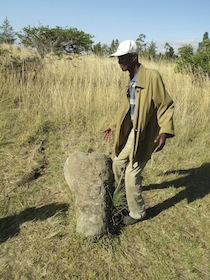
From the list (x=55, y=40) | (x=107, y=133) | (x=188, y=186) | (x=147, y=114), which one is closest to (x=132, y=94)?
(x=147, y=114)

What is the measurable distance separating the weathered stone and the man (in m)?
0.18

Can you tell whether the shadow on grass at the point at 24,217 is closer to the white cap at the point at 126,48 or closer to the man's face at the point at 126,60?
the man's face at the point at 126,60

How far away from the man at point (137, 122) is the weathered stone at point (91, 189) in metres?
0.18

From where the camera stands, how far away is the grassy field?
105 inches

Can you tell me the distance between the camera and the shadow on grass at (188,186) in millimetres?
3559

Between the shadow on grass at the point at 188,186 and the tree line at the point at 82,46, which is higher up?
the tree line at the point at 82,46

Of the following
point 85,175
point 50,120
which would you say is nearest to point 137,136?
point 85,175

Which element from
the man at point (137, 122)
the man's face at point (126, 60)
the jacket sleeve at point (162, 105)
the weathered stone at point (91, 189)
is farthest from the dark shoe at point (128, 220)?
the man's face at point (126, 60)

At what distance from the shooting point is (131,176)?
292 cm

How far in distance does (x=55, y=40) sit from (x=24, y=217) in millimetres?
7875

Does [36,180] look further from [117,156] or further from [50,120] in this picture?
[50,120]

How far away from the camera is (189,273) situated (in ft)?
8.80

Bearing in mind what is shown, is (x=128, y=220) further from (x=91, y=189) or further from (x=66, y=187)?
(x=66, y=187)

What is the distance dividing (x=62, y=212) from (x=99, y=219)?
509mm
